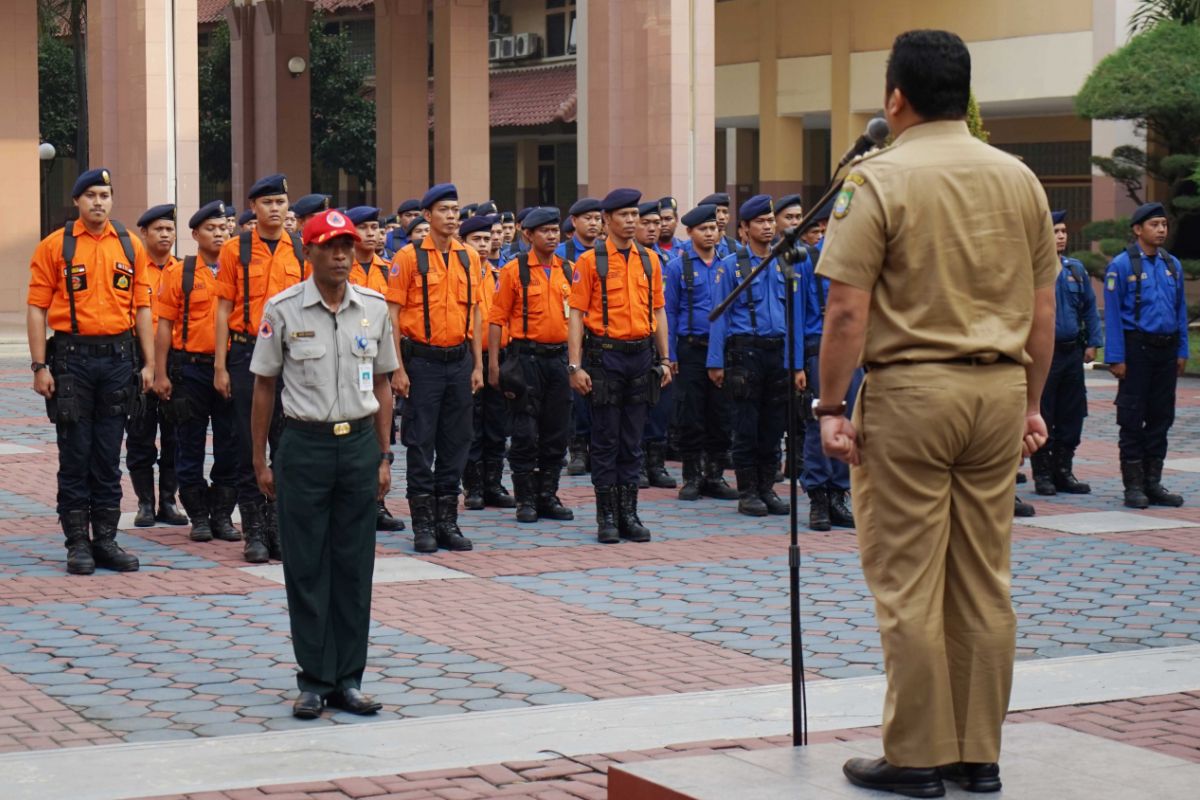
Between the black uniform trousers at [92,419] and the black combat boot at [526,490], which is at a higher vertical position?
the black uniform trousers at [92,419]

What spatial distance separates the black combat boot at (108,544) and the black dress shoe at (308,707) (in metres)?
3.84

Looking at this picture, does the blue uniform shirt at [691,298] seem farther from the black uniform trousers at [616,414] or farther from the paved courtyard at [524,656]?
the black uniform trousers at [616,414]

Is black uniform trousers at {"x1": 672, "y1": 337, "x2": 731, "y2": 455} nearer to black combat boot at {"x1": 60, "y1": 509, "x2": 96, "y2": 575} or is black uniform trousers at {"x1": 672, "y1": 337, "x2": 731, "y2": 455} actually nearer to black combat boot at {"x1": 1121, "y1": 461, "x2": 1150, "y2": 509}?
black combat boot at {"x1": 1121, "y1": 461, "x2": 1150, "y2": 509}

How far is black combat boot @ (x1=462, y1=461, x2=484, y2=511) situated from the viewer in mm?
14180

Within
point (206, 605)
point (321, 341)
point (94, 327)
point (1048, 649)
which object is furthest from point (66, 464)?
point (1048, 649)

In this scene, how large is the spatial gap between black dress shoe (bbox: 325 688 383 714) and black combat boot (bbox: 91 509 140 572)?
147 inches

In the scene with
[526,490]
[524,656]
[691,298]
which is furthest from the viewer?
[691,298]

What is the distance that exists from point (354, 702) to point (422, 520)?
445cm

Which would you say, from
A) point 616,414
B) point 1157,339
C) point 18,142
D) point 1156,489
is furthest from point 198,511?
point 18,142

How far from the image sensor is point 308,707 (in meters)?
7.58

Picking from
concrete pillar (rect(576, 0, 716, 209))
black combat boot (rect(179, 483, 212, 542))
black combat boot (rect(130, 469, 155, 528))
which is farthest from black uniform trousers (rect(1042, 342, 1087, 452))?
concrete pillar (rect(576, 0, 716, 209))

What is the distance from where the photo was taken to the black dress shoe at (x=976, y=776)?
567 centimetres

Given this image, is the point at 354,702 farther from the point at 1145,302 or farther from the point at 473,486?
the point at 1145,302

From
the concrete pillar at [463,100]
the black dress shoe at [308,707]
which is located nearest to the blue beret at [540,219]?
the black dress shoe at [308,707]
